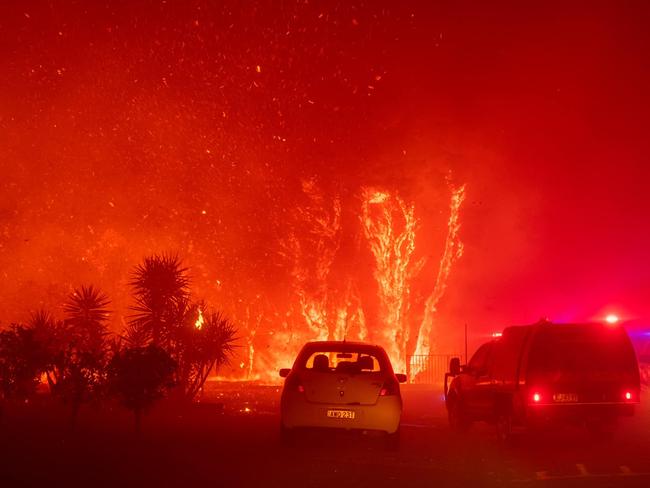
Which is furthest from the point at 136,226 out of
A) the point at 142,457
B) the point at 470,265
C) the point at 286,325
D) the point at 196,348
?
the point at 142,457

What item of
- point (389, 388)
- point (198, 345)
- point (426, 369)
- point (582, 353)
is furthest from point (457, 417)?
point (426, 369)

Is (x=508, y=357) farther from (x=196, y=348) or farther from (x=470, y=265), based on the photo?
(x=470, y=265)

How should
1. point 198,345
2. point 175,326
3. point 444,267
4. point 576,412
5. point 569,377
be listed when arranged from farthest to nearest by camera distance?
point 444,267 < point 175,326 < point 198,345 < point 569,377 < point 576,412

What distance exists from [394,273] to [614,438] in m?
22.6

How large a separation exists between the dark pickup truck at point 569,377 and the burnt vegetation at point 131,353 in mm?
5939

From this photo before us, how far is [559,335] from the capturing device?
14156mm

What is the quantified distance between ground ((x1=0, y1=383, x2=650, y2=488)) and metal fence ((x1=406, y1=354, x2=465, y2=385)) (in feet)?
65.2

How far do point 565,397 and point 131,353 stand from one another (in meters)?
7.38

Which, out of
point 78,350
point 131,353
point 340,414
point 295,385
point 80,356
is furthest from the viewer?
point 78,350

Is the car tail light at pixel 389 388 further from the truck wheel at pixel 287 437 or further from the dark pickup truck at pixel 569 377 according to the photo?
the dark pickup truck at pixel 569 377

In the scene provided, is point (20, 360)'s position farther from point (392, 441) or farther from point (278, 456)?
point (392, 441)

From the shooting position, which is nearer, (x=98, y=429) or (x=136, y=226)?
(x=98, y=429)

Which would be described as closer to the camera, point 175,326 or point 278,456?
point 278,456

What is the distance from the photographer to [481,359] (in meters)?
16.6
